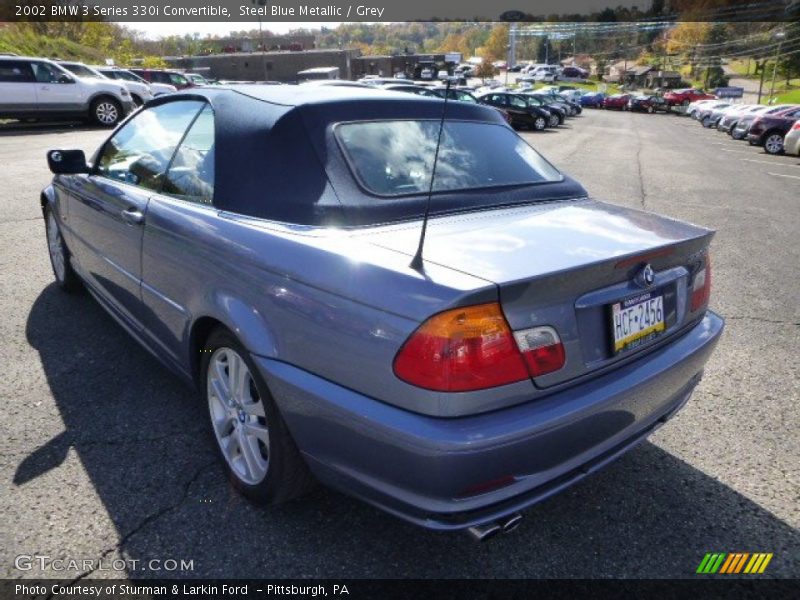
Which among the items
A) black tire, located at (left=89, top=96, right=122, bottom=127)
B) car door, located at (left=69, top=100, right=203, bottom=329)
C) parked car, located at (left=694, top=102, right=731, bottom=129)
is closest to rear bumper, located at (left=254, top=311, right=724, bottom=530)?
car door, located at (left=69, top=100, right=203, bottom=329)

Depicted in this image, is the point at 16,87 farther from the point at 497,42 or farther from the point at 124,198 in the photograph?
the point at 497,42

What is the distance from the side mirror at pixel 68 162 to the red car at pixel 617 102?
191 feet

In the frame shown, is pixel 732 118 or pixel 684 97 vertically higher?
pixel 684 97

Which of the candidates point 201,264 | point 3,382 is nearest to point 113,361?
point 3,382

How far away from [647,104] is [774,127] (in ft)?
121

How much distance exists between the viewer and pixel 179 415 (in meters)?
3.09

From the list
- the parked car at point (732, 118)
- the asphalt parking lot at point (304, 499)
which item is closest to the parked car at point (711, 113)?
the parked car at point (732, 118)

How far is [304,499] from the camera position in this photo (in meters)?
2.48

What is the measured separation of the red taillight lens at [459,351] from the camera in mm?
1715

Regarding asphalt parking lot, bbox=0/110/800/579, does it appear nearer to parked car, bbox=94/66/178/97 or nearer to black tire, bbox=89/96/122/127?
black tire, bbox=89/96/122/127

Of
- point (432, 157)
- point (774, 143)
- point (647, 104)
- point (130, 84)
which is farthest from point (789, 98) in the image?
point (432, 157)

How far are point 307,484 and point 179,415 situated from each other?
3.75ft

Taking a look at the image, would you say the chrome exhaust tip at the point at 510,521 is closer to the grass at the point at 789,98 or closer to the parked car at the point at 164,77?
the parked car at the point at 164,77

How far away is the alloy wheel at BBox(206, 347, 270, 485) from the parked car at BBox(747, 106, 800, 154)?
21955 mm
